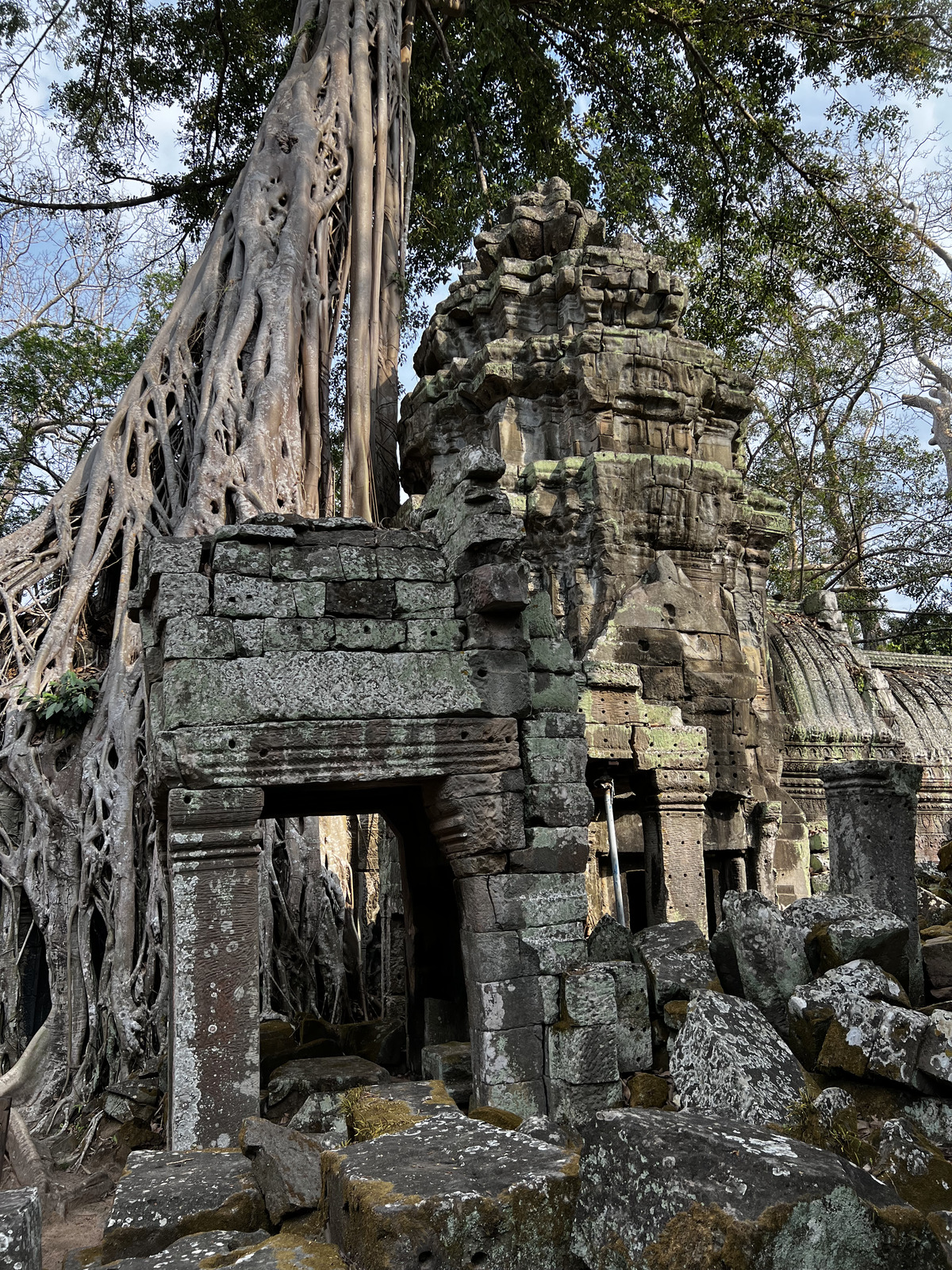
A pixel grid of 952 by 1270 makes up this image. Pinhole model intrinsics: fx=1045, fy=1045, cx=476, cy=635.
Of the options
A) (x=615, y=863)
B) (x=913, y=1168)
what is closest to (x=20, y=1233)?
(x=913, y=1168)

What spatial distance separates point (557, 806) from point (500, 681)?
65 cm

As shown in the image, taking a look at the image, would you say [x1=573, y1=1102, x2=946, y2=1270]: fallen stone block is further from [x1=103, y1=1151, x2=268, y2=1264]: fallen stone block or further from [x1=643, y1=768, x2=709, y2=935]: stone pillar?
[x1=643, y1=768, x2=709, y2=935]: stone pillar

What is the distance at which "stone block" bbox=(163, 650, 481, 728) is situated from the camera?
439cm

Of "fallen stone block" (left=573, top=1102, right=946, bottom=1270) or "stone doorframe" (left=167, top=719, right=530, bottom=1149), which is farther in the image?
"stone doorframe" (left=167, top=719, right=530, bottom=1149)

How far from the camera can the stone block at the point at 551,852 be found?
4797mm

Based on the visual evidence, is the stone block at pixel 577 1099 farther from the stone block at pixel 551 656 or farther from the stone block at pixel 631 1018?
the stone block at pixel 551 656

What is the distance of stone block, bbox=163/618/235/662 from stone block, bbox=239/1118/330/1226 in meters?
1.93

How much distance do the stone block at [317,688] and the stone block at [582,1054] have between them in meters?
1.47

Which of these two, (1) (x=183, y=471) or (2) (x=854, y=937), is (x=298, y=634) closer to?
(2) (x=854, y=937)

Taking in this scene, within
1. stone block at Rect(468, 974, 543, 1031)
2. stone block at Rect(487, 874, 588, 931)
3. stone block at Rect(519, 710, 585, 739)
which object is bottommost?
stone block at Rect(468, 974, 543, 1031)

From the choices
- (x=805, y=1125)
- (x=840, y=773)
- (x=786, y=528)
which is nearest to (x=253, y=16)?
(x=786, y=528)

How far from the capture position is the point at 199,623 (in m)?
4.48

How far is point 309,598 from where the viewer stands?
185 inches

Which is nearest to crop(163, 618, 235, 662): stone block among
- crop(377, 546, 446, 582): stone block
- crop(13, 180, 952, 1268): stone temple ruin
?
crop(13, 180, 952, 1268): stone temple ruin
